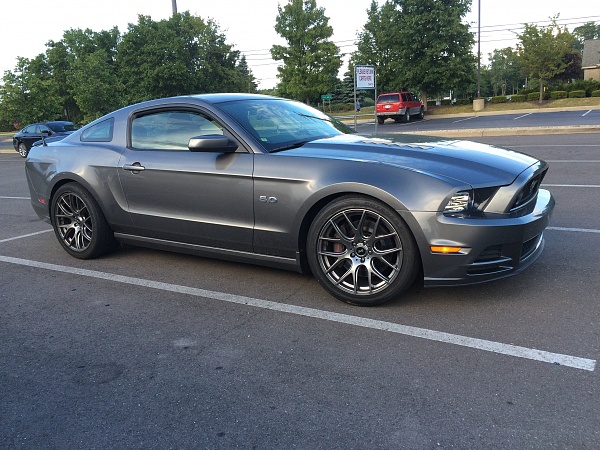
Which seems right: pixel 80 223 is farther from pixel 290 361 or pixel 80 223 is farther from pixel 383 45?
pixel 383 45

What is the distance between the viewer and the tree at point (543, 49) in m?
37.7

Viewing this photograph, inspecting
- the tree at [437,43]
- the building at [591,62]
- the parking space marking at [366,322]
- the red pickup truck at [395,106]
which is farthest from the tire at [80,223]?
the building at [591,62]

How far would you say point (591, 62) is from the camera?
58.3 m

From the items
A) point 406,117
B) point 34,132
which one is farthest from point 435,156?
point 406,117

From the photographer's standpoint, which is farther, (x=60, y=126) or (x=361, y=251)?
(x=60, y=126)

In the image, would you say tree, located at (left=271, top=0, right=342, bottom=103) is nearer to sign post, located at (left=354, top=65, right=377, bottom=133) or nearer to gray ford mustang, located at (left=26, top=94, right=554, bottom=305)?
sign post, located at (left=354, top=65, right=377, bottom=133)

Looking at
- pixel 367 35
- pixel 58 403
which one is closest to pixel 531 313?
pixel 58 403

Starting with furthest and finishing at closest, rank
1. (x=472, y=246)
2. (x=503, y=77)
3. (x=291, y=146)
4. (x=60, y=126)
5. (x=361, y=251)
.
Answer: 1. (x=503, y=77)
2. (x=60, y=126)
3. (x=291, y=146)
4. (x=361, y=251)
5. (x=472, y=246)

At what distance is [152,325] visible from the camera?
11.9ft

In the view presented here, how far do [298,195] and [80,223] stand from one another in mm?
2530

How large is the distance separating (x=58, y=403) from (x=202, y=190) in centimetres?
201

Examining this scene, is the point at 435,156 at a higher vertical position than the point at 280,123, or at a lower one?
lower

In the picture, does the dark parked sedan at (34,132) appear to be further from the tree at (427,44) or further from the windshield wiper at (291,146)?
the tree at (427,44)

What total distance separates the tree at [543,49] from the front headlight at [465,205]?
130 feet
